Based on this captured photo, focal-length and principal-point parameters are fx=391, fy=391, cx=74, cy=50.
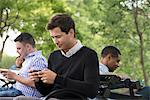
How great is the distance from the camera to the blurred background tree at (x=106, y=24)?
9289 mm

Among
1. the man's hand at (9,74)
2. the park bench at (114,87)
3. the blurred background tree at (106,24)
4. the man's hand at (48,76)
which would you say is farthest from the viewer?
the blurred background tree at (106,24)

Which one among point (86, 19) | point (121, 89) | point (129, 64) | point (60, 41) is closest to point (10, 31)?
point (86, 19)

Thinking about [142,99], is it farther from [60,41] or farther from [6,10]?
[6,10]

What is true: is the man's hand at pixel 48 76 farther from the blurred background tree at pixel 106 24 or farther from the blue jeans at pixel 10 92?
the blurred background tree at pixel 106 24

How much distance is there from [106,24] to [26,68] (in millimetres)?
7122

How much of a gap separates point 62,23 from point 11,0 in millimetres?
8840

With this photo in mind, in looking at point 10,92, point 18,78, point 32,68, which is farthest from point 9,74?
point 10,92

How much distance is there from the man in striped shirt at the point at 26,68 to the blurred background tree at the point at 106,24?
4.91 meters

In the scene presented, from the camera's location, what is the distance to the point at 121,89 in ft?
10.7

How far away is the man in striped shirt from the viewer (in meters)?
2.57

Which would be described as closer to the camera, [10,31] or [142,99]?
[142,99]

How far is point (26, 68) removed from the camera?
2.75 meters

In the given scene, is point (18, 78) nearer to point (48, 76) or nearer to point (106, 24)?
point (48, 76)

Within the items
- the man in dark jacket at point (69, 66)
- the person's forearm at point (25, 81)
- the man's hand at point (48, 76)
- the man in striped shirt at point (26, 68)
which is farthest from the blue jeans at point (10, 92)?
the man's hand at point (48, 76)
